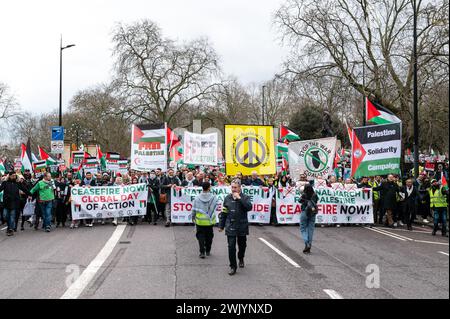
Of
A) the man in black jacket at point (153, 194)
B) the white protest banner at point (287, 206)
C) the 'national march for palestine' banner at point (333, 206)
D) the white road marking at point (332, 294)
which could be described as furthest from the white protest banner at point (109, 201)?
the white road marking at point (332, 294)

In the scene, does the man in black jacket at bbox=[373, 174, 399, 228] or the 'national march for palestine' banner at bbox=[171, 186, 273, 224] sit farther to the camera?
the man in black jacket at bbox=[373, 174, 399, 228]

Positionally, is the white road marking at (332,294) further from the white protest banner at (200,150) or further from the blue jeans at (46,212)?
the white protest banner at (200,150)

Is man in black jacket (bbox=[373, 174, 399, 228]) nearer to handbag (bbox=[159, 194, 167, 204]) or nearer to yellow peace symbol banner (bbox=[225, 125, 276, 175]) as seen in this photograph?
yellow peace symbol banner (bbox=[225, 125, 276, 175])

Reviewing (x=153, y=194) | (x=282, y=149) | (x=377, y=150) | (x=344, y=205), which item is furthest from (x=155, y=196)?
(x=282, y=149)

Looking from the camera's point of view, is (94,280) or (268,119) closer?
(94,280)

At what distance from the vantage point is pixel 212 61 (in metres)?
49.7

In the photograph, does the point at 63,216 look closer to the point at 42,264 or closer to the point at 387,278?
the point at 42,264

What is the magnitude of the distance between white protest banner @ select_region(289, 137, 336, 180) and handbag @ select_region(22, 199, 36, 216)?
337 inches

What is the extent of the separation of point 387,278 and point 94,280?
480 cm

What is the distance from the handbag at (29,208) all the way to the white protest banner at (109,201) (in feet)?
5.20

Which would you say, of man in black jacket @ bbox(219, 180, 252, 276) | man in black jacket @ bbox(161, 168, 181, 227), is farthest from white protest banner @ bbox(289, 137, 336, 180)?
man in black jacket @ bbox(219, 180, 252, 276)

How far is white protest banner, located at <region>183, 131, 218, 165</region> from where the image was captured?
57.3ft

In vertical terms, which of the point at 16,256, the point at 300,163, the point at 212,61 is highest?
the point at 212,61
